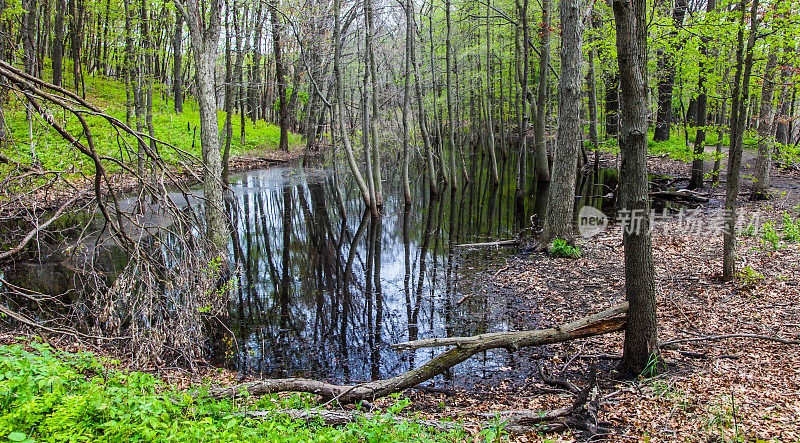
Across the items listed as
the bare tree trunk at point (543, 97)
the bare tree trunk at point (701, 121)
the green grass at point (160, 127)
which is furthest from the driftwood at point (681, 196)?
the green grass at point (160, 127)

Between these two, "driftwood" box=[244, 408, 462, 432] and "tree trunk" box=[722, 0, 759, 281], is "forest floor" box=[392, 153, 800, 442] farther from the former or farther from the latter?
"tree trunk" box=[722, 0, 759, 281]

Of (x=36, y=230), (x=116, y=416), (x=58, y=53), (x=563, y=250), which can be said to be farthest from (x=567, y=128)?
(x=58, y=53)

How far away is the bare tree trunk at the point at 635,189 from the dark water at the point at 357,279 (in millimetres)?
1716

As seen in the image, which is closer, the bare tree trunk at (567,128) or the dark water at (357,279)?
the dark water at (357,279)

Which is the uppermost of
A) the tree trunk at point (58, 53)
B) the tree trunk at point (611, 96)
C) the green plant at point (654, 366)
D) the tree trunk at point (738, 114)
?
the tree trunk at point (58, 53)

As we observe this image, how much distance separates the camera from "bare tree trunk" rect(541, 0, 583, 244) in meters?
9.30

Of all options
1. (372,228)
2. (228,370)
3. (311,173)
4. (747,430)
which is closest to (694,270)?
(747,430)

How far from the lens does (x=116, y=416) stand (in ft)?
10.3

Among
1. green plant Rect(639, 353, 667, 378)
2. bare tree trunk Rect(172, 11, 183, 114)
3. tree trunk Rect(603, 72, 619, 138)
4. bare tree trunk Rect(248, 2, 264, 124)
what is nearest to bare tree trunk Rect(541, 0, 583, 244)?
green plant Rect(639, 353, 667, 378)

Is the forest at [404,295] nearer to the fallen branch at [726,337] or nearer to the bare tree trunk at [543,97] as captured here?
the fallen branch at [726,337]

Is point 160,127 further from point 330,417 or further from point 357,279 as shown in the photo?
point 330,417

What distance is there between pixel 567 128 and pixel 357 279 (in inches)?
212

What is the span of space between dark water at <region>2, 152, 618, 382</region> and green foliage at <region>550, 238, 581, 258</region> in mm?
1069

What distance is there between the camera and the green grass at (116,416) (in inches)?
115
